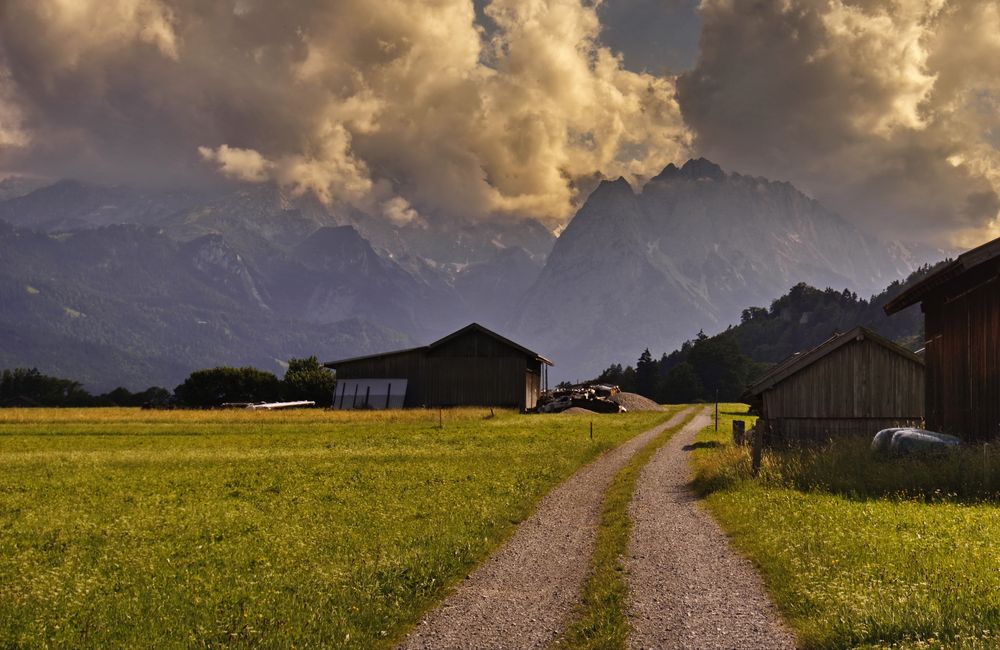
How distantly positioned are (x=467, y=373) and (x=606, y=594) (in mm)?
70200

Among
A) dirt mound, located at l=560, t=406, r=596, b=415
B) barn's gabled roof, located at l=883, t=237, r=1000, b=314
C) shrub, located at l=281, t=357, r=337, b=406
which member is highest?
barn's gabled roof, located at l=883, t=237, r=1000, b=314

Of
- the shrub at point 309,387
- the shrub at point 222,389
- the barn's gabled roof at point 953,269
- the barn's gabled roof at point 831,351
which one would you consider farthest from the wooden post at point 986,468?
the shrub at point 222,389

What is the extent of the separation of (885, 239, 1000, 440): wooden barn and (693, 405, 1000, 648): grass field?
4.18 m

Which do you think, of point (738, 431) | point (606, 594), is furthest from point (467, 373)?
point (606, 594)

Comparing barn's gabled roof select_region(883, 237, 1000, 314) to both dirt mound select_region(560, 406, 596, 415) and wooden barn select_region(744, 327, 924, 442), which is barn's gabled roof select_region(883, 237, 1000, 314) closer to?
wooden barn select_region(744, 327, 924, 442)

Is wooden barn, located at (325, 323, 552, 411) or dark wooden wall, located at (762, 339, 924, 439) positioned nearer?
dark wooden wall, located at (762, 339, 924, 439)

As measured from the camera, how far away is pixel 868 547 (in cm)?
1352

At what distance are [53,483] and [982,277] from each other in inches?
1302

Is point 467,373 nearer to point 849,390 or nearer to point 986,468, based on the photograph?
point 849,390

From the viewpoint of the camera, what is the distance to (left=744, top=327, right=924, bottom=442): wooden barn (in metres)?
33.2

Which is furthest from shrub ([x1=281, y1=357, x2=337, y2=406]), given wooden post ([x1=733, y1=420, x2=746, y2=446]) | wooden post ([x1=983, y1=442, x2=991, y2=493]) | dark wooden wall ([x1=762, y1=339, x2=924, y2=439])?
wooden post ([x1=983, y1=442, x2=991, y2=493])

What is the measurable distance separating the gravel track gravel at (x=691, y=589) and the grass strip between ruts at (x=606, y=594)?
0.19 m

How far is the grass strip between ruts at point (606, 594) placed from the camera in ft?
33.0

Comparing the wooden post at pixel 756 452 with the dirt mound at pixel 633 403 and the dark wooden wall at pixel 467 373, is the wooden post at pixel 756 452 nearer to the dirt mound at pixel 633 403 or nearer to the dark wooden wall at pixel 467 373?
the dark wooden wall at pixel 467 373
